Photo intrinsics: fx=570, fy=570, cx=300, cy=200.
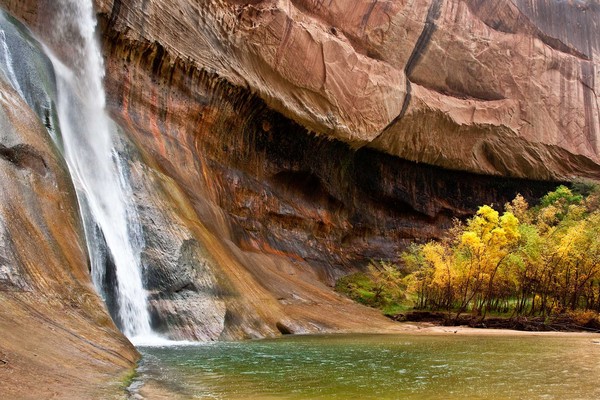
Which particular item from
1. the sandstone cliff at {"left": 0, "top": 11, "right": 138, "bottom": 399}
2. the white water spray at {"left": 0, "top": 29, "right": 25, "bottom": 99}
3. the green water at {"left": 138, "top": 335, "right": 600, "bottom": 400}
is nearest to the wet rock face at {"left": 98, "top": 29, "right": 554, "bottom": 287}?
the sandstone cliff at {"left": 0, "top": 11, "right": 138, "bottom": 399}

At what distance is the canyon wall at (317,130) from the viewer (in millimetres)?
19562

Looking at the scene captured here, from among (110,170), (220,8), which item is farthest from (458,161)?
(110,170)

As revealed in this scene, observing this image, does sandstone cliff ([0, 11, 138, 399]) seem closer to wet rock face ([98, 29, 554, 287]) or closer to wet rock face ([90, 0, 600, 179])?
wet rock face ([98, 29, 554, 287])

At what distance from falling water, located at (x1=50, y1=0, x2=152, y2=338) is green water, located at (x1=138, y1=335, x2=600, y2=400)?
9.21 ft

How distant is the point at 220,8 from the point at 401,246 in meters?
22.2

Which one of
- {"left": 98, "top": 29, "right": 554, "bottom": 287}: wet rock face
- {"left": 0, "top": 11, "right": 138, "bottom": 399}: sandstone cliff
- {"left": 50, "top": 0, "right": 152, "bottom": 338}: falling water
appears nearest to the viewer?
{"left": 0, "top": 11, "right": 138, "bottom": 399}: sandstone cliff

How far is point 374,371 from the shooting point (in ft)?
31.0

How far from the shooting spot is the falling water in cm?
1477

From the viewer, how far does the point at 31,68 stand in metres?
17.2

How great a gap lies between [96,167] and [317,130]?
1828 centimetres

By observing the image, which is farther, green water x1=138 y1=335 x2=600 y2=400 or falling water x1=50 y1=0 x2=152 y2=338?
falling water x1=50 y1=0 x2=152 y2=338

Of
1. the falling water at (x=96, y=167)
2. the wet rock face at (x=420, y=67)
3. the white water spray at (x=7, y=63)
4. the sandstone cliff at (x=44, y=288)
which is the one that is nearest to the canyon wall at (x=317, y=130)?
the wet rock face at (x=420, y=67)

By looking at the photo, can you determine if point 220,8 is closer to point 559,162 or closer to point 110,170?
point 110,170

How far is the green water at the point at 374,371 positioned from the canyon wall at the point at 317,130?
14.6 ft
